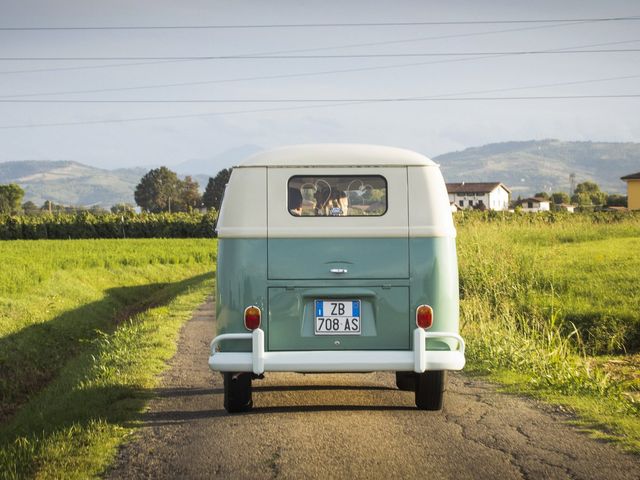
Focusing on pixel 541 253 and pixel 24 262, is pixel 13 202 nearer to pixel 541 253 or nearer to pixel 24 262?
pixel 24 262

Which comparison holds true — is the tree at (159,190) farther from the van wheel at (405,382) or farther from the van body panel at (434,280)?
the van body panel at (434,280)

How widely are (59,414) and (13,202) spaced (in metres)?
164

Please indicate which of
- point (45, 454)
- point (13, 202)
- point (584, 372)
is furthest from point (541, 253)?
point (13, 202)

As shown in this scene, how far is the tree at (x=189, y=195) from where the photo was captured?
163 meters

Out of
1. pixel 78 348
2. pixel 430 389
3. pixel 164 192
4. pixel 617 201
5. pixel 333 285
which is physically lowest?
pixel 78 348

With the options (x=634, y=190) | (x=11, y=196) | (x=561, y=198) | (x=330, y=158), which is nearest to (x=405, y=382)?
(x=330, y=158)

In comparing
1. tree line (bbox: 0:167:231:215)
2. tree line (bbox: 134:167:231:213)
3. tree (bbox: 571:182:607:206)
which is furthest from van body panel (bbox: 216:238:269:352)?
tree line (bbox: 134:167:231:213)

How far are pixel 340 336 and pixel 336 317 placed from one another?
16cm

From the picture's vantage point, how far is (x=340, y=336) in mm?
7164

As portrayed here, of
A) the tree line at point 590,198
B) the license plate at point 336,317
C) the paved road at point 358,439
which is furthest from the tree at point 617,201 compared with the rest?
the license plate at point 336,317

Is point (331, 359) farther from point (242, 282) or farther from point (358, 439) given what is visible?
point (242, 282)

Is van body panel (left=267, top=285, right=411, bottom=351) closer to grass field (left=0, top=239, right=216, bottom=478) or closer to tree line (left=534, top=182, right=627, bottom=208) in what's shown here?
grass field (left=0, top=239, right=216, bottom=478)

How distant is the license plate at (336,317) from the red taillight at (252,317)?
0.49 meters

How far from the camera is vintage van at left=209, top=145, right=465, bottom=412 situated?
713cm
